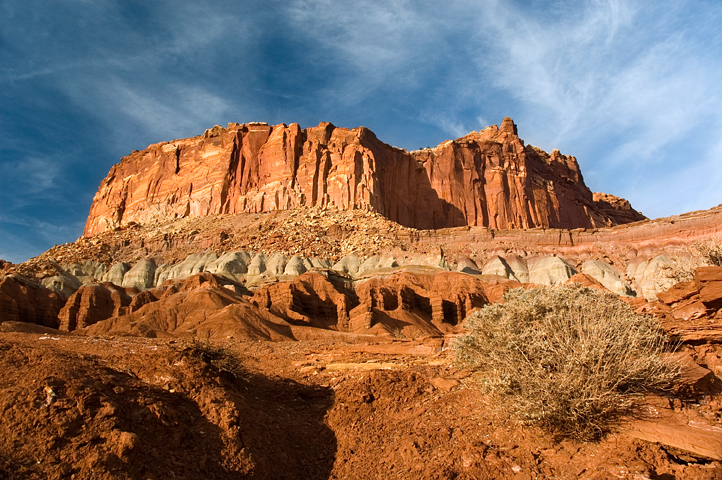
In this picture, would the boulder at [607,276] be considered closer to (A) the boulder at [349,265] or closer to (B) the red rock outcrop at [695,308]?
(A) the boulder at [349,265]

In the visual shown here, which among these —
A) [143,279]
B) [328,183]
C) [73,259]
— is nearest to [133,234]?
[73,259]

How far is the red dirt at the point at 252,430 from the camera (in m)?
7.12

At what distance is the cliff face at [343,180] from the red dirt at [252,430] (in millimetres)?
Result: 64969

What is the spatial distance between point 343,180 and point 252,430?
71752mm

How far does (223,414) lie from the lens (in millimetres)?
8953

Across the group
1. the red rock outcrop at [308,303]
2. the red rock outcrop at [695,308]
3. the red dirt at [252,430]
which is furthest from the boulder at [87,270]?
the red rock outcrop at [695,308]

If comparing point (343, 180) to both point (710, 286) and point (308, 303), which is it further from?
point (710, 286)

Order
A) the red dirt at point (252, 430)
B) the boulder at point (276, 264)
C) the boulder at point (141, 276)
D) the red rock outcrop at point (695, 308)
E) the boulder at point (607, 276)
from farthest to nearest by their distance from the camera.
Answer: the boulder at point (141, 276) → the boulder at point (276, 264) → the boulder at point (607, 276) → the red rock outcrop at point (695, 308) → the red dirt at point (252, 430)

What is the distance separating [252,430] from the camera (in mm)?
9078

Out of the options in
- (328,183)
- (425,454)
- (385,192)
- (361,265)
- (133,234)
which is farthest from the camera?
(385,192)

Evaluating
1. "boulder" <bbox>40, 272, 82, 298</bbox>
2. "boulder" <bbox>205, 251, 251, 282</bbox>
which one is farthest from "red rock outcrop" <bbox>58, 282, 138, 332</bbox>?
"boulder" <bbox>205, 251, 251, 282</bbox>

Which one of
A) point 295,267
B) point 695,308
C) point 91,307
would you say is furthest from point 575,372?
point 295,267

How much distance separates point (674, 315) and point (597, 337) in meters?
6.40

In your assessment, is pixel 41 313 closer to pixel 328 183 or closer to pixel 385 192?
pixel 328 183
